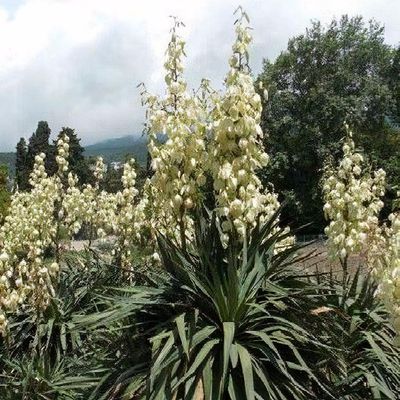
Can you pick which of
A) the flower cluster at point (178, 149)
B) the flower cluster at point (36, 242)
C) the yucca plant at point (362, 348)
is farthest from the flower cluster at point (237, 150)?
the flower cluster at point (36, 242)

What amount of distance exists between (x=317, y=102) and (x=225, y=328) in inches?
951

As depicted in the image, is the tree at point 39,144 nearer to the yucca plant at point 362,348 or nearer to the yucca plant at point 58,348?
the yucca plant at point 58,348

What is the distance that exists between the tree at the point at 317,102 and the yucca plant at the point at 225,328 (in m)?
22.2

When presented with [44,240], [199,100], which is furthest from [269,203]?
[199,100]

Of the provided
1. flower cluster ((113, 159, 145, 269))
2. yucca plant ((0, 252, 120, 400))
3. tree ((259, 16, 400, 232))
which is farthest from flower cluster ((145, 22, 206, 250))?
tree ((259, 16, 400, 232))

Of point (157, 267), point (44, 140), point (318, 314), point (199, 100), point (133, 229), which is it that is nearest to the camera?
point (318, 314)

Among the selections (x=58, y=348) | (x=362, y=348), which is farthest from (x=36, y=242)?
(x=362, y=348)

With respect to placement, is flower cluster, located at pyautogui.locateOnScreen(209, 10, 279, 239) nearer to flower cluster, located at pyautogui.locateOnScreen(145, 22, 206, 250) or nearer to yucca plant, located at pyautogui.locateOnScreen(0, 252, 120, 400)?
flower cluster, located at pyautogui.locateOnScreen(145, 22, 206, 250)

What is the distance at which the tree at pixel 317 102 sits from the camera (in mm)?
26203

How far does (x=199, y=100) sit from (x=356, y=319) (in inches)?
66.1

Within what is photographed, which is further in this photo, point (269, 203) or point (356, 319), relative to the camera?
point (269, 203)

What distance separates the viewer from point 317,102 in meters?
26.4

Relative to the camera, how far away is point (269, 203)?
7141 mm

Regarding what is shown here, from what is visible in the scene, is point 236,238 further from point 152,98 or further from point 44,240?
point 44,240
